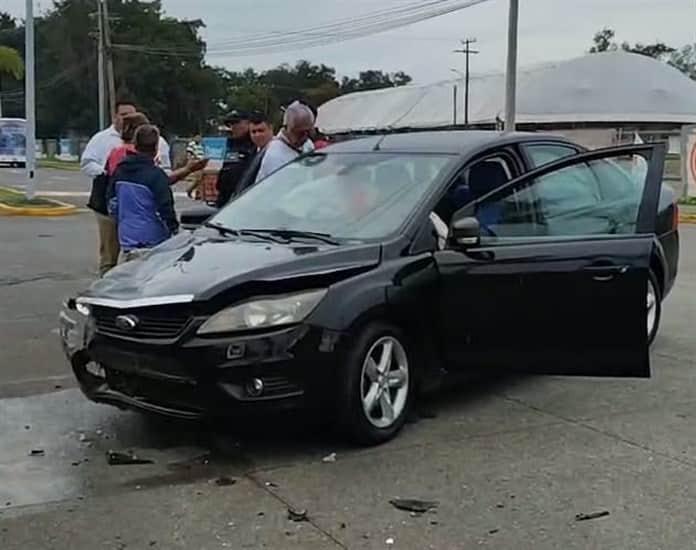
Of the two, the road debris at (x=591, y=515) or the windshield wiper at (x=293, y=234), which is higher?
the windshield wiper at (x=293, y=234)

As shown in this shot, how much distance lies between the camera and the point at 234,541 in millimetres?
3994

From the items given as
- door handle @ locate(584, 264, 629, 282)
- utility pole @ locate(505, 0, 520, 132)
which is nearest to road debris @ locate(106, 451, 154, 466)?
door handle @ locate(584, 264, 629, 282)

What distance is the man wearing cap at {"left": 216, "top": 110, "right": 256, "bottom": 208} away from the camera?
8211 mm

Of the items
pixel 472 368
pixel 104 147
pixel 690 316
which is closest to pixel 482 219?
pixel 472 368

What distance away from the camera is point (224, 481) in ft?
15.4

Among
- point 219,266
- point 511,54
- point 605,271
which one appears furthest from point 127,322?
point 511,54

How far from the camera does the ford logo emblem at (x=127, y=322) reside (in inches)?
194

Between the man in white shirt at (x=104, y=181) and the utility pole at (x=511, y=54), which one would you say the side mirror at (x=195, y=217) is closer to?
the man in white shirt at (x=104, y=181)

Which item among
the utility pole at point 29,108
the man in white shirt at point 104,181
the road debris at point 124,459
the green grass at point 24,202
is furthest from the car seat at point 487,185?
the utility pole at point 29,108

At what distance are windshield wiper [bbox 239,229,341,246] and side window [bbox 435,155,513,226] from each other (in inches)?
25.8

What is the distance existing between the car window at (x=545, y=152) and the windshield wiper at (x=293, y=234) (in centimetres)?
168

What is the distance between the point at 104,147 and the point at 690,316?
5.44 m

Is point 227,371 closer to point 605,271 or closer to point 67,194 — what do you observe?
point 605,271

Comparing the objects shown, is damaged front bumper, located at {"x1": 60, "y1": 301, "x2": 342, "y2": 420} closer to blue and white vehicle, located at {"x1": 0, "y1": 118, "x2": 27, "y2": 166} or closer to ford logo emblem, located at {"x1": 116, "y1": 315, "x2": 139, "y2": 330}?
ford logo emblem, located at {"x1": 116, "y1": 315, "x2": 139, "y2": 330}
